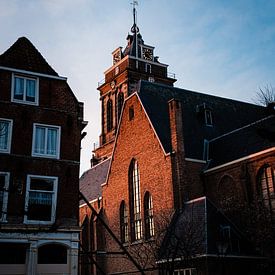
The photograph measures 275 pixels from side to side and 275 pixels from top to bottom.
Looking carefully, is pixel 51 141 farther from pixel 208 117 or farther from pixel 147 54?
pixel 147 54

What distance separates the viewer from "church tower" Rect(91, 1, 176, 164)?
53688mm

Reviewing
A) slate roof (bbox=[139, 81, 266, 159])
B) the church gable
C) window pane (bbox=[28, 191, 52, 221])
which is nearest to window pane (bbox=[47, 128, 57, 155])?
window pane (bbox=[28, 191, 52, 221])

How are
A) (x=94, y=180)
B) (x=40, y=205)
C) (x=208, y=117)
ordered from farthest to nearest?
1. (x=94, y=180)
2. (x=208, y=117)
3. (x=40, y=205)

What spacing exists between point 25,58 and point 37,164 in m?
4.83

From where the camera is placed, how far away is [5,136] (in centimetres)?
1844

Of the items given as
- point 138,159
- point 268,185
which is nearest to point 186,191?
point 268,185

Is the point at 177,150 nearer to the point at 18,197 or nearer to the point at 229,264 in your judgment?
the point at 229,264

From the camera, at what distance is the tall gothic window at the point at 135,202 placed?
2953 centimetres

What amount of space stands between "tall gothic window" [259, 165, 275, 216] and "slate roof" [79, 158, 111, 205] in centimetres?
1622

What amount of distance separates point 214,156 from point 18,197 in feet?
46.5

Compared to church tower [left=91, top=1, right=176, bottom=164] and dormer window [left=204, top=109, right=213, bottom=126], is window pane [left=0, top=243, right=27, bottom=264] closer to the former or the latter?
dormer window [left=204, top=109, right=213, bottom=126]

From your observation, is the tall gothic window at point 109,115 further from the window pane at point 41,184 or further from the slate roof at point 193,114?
the window pane at point 41,184

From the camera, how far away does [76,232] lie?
59.8ft

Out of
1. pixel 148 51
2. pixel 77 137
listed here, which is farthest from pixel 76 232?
pixel 148 51
